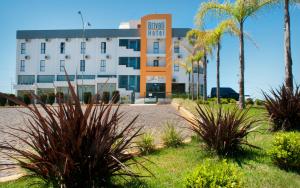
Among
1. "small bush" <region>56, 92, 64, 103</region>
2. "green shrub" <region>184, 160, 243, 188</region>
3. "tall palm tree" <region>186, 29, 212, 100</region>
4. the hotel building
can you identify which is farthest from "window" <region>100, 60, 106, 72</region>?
"green shrub" <region>184, 160, 243, 188</region>

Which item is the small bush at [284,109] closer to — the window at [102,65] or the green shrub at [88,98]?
the green shrub at [88,98]

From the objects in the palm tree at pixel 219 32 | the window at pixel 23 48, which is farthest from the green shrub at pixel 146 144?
the window at pixel 23 48

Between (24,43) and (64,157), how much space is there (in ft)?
217

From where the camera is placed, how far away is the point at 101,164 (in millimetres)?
5594

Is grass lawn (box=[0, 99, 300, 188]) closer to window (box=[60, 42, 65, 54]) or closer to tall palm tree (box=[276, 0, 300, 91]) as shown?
tall palm tree (box=[276, 0, 300, 91])

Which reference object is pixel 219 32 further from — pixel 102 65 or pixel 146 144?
pixel 102 65

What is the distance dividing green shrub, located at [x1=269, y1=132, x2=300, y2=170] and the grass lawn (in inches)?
7.2

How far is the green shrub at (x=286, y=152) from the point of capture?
24.9 feet

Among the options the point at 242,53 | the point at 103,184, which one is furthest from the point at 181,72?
the point at 103,184

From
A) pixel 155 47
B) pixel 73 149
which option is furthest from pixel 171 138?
pixel 155 47

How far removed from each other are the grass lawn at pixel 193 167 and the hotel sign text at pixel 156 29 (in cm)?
5419

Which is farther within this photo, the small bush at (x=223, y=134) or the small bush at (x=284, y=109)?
the small bush at (x=284, y=109)

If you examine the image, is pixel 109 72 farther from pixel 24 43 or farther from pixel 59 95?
pixel 59 95

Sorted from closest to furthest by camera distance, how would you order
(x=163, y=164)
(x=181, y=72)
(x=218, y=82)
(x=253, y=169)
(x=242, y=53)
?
1. (x=253, y=169)
2. (x=163, y=164)
3. (x=242, y=53)
4. (x=218, y=82)
5. (x=181, y=72)
